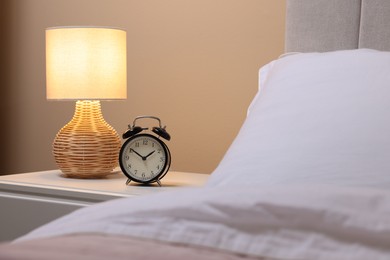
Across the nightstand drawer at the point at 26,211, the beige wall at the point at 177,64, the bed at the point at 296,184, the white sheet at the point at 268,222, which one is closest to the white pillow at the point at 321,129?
the bed at the point at 296,184

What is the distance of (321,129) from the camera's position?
1.39 metres

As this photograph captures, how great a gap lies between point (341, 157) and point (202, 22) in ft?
4.16

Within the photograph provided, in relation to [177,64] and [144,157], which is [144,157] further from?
[177,64]

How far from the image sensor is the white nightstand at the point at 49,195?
6.43 ft

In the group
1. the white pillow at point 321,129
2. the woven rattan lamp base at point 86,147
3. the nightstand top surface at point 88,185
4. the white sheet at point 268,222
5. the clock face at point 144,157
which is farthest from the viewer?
the woven rattan lamp base at point 86,147

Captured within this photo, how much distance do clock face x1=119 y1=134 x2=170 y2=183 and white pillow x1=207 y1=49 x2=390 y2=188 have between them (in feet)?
1.79

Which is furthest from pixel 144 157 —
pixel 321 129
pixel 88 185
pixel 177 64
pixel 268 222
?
pixel 268 222

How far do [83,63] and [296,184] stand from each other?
106 centimetres

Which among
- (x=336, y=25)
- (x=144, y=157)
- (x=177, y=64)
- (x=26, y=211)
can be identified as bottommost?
(x=26, y=211)

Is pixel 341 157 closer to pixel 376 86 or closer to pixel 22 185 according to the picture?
pixel 376 86

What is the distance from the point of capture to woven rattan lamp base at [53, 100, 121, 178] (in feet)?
7.18

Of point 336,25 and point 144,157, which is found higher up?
point 336,25

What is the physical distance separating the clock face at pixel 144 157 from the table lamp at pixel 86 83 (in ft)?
0.45

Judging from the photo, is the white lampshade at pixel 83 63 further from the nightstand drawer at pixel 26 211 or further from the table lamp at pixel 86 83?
the nightstand drawer at pixel 26 211
